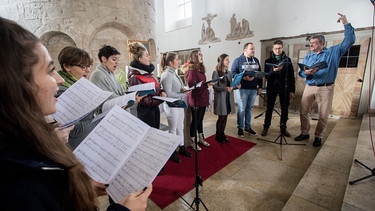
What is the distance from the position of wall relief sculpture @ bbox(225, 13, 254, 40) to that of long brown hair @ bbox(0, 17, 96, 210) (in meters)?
5.93

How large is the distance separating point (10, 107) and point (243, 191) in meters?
2.09

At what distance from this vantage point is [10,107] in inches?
16.4

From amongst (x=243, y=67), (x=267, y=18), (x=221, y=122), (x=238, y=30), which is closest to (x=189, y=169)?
(x=221, y=122)

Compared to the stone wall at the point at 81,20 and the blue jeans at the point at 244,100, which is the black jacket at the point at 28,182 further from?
the stone wall at the point at 81,20

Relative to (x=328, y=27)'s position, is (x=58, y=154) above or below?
below

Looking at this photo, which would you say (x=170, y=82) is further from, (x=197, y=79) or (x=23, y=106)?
(x=23, y=106)

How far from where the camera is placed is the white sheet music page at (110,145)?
0.71 m

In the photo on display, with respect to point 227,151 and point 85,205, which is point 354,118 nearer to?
point 227,151

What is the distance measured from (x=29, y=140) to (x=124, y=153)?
0.33 m

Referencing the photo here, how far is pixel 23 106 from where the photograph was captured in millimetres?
438

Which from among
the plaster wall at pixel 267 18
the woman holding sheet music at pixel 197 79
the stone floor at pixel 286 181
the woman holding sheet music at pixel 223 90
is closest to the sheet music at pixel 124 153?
the stone floor at pixel 286 181

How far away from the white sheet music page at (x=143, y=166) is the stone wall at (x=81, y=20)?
15.5 ft

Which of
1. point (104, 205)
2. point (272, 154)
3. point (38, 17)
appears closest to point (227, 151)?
point (272, 154)

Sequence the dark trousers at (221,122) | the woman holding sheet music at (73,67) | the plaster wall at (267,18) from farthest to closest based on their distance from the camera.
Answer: the plaster wall at (267,18), the dark trousers at (221,122), the woman holding sheet music at (73,67)
